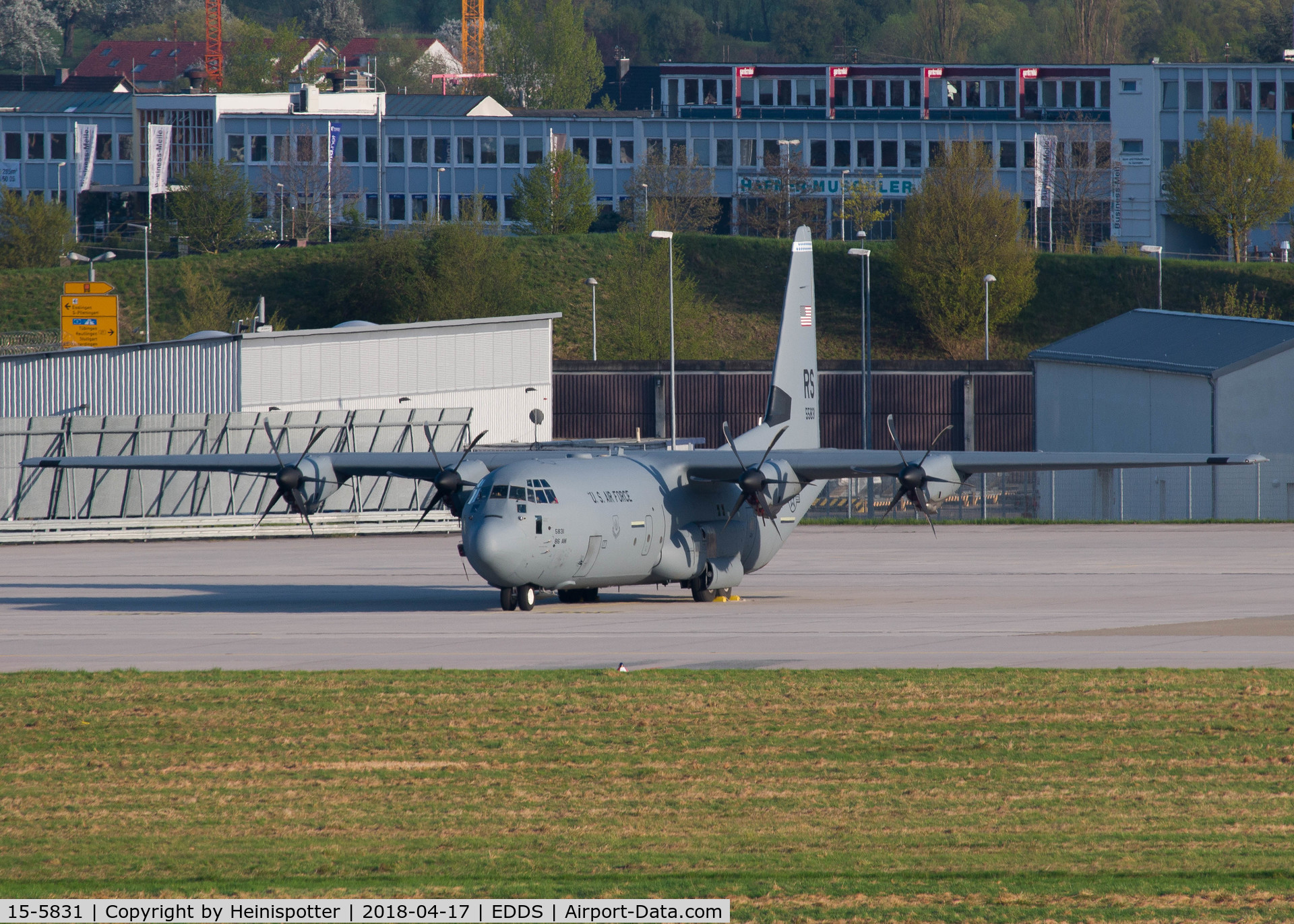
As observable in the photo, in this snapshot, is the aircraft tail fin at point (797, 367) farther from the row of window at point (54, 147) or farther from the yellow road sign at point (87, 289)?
the row of window at point (54, 147)

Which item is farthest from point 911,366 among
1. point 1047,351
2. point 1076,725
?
point 1076,725

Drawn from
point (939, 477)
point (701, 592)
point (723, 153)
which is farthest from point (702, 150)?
point (939, 477)

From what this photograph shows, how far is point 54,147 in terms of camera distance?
141m

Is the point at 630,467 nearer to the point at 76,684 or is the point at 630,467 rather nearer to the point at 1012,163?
the point at 76,684

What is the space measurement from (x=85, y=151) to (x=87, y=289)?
210 ft

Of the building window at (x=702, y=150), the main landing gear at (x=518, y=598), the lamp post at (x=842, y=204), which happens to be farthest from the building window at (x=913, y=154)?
the main landing gear at (x=518, y=598)

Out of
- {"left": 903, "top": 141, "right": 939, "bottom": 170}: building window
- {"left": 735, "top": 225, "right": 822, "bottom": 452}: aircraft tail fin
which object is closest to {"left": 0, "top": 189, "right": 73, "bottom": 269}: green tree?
{"left": 903, "top": 141, "right": 939, "bottom": 170}: building window

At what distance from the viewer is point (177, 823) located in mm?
14000

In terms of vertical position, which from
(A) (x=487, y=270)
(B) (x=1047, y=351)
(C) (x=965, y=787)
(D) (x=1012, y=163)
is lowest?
(C) (x=965, y=787)

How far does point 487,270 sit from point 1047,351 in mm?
45097

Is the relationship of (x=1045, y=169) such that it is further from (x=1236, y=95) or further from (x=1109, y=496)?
(x=1109, y=496)

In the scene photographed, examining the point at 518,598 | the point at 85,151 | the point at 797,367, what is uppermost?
the point at 85,151

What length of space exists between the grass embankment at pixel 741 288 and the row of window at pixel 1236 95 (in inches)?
712

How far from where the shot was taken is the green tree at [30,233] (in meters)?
117
